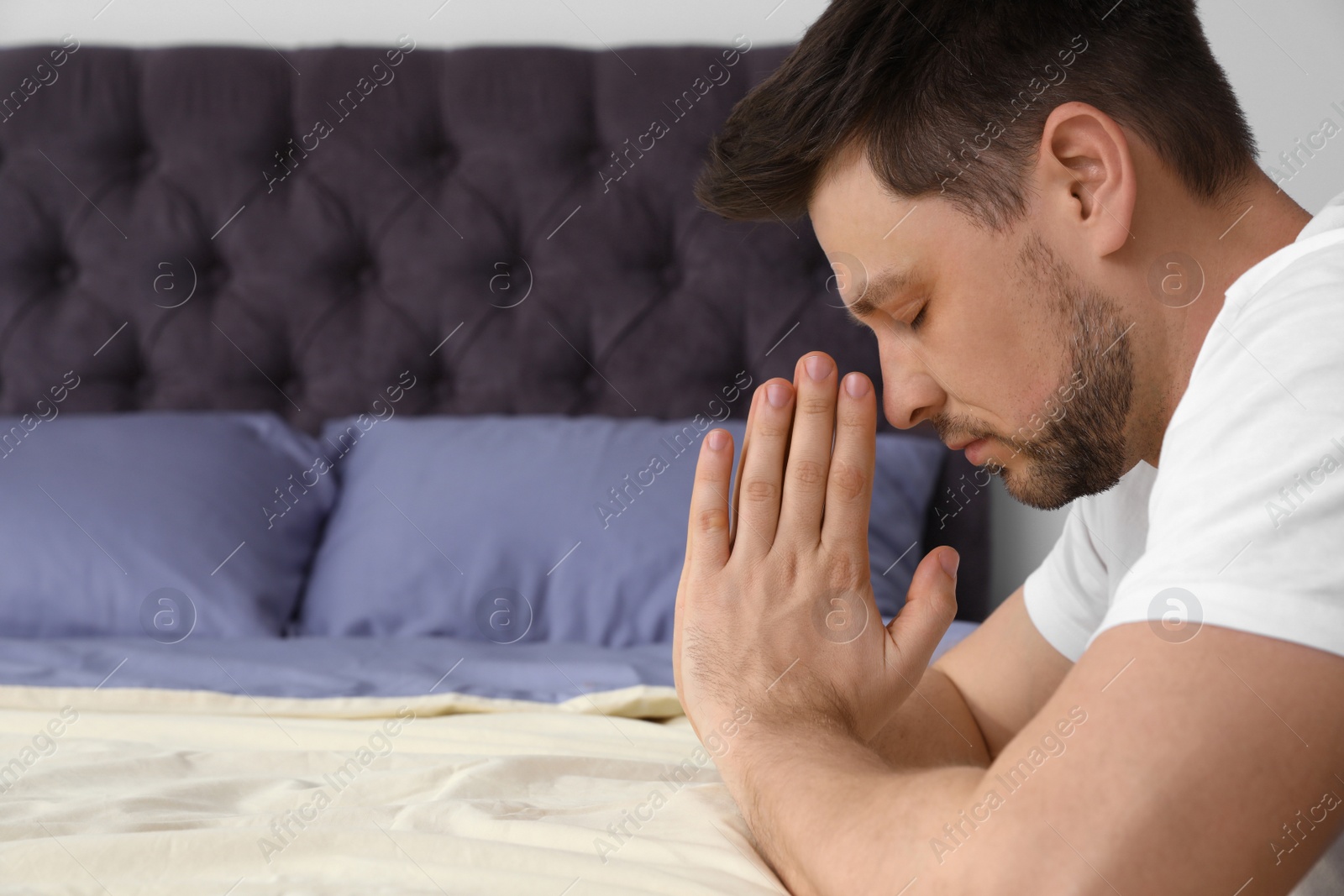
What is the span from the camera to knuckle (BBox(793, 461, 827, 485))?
84cm

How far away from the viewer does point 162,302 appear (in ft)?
5.81

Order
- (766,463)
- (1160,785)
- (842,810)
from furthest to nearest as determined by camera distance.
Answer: (766,463) → (842,810) → (1160,785)

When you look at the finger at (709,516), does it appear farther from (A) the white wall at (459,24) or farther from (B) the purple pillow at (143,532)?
(A) the white wall at (459,24)

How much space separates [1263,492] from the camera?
523 millimetres

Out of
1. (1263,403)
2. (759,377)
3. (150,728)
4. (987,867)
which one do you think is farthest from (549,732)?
(759,377)

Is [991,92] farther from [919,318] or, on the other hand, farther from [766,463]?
[766,463]

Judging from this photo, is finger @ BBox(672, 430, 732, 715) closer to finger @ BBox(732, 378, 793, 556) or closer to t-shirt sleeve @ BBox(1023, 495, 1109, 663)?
finger @ BBox(732, 378, 793, 556)

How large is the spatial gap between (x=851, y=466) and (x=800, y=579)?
104 mm

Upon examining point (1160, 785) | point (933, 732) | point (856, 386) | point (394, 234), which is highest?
point (394, 234)

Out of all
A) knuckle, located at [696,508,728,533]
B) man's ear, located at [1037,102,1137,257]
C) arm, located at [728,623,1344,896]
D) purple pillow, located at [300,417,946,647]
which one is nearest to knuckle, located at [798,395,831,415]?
knuckle, located at [696,508,728,533]

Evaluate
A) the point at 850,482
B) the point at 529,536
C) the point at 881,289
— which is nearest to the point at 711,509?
the point at 850,482

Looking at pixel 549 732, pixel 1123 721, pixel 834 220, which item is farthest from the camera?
pixel 549 732

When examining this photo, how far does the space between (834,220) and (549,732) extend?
0.56 m

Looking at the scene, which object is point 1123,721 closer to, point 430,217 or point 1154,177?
point 1154,177
